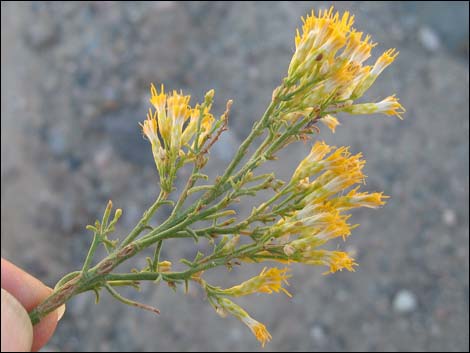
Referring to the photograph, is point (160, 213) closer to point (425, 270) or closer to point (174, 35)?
point (174, 35)

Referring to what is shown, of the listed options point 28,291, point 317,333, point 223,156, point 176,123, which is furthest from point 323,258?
point 223,156

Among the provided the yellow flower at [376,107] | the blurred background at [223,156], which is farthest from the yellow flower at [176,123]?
the blurred background at [223,156]

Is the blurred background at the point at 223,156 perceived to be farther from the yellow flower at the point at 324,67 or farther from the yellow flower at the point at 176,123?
the yellow flower at the point at 324,67

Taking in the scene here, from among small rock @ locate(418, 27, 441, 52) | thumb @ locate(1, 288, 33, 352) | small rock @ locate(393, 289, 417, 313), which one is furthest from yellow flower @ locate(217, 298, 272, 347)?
small rock @ locate(418, 27, 441, 52)

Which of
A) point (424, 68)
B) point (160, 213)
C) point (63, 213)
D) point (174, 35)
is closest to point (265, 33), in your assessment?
point (174, 35)

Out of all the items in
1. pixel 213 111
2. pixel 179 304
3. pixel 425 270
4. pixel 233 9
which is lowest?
pixel 179 304

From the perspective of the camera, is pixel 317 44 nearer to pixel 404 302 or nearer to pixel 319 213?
pixel 319 213

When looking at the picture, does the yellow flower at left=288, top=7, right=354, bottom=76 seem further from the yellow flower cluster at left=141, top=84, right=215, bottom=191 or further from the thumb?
the thumb
